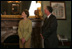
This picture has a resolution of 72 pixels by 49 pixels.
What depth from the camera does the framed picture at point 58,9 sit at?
9.44ft

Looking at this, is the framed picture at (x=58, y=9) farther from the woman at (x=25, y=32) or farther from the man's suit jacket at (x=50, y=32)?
the man's suit jacket at (x=50, y=32)

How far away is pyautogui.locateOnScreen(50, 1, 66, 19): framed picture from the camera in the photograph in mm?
2877

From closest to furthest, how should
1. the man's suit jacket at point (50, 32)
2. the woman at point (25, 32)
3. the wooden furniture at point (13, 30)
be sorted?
the man's suit jacket at point (50, 32), the woman at point (25, 32), the wooden furniture at point (13, 30)

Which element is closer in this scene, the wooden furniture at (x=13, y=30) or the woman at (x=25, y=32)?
the woman at (x=25, y=32)

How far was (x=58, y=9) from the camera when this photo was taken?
2900 mm

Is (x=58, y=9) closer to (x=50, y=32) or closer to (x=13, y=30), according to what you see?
(x=13, y=30)

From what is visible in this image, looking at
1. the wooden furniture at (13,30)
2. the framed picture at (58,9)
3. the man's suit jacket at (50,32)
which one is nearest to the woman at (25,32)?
the man's suit jacket at (50,32)

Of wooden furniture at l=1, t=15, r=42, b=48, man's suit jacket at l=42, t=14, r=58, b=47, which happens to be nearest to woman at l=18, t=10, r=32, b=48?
man's suit jacket at l=42, t=14, r=58, b=47

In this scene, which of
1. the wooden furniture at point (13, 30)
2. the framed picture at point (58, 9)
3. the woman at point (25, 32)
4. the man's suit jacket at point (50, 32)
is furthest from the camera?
the framed picture at point (58, 9)

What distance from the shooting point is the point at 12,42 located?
274 cm

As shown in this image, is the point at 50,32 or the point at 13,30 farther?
the point at 13,30

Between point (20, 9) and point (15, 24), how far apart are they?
1.58 feet

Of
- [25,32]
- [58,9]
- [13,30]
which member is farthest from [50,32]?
[58,9]

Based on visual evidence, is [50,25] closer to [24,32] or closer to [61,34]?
[24,32]
